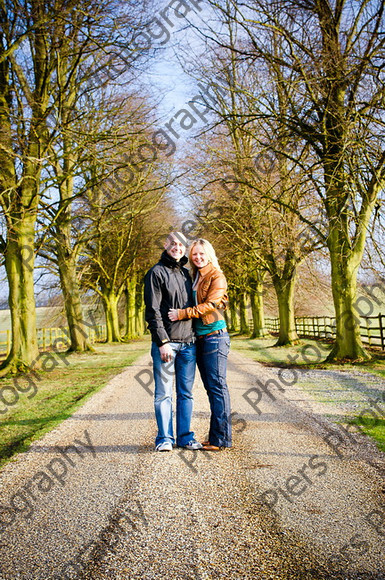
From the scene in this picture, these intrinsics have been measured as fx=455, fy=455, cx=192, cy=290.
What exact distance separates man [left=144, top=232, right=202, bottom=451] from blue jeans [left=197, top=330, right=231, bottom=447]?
0.43ft

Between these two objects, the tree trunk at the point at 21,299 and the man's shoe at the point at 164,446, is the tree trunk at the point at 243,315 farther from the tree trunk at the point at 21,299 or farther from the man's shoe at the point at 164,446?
the man's shoe at the point at 164,446

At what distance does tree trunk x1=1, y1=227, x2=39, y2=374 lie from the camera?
1170 cm

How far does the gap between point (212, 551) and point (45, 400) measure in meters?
6.37

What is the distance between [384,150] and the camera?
10.2 metres

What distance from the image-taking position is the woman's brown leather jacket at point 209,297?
4660mm

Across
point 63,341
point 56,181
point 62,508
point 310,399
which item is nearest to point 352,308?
point 310,399

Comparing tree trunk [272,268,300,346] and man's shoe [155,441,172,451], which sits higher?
tree trunk [272,268,300,346]

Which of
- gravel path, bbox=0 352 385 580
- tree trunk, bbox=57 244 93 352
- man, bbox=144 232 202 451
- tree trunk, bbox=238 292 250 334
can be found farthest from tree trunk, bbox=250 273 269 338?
man, bbox=144 232 202 451

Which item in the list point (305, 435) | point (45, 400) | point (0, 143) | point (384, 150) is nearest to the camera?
point (305, 435)

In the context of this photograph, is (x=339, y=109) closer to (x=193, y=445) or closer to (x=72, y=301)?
(x=193, y=445)

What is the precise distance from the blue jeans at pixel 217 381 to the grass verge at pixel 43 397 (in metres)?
2.12

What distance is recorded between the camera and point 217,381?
4684 mm

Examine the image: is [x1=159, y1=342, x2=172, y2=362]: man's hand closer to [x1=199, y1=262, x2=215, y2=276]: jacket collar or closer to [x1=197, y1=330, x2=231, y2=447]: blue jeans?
[x1=197, y1=330, x2=231, y2=447]: blue jeans

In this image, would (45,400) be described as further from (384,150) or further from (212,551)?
(384,150)
